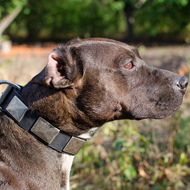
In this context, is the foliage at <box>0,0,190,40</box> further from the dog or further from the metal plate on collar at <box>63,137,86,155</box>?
the metal plate on collar at <box>63,137,86,155</box>

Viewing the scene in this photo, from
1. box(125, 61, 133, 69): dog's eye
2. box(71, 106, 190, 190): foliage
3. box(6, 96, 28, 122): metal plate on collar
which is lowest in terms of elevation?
box(71, 106, 190, 190): foliage

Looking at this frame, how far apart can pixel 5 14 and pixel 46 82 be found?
9487 millimetres

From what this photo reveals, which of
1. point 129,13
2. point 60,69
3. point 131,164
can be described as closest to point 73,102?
point 60,69

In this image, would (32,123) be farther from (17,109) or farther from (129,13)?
(129,13)

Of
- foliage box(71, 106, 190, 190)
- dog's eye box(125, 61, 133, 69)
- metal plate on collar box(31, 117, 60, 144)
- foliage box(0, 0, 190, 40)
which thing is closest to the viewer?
metal plate on collar box(31, 117, 60, 144)

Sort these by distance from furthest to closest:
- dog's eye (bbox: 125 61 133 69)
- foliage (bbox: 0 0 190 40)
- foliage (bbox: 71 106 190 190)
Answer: foliage (bbox: 0 0 190 40), foliage (bbox: 71 106 190 190), dog's eye (bbox: 125 61 133 69)

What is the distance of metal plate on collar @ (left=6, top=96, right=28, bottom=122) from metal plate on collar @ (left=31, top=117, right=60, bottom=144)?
0.44ft

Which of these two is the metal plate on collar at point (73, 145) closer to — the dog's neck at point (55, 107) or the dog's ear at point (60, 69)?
the dog's neck at point (55, 107)

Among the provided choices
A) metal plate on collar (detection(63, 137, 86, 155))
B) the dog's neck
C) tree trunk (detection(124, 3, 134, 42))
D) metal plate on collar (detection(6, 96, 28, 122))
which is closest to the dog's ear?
the dog's neck

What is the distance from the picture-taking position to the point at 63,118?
7.55 feet

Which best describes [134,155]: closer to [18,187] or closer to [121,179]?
[121,179]

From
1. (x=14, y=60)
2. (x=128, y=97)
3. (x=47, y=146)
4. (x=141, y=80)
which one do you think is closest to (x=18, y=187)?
(x=47, y=146)

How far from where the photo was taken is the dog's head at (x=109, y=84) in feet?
7.76

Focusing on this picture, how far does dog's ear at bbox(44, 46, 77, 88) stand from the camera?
220cm
